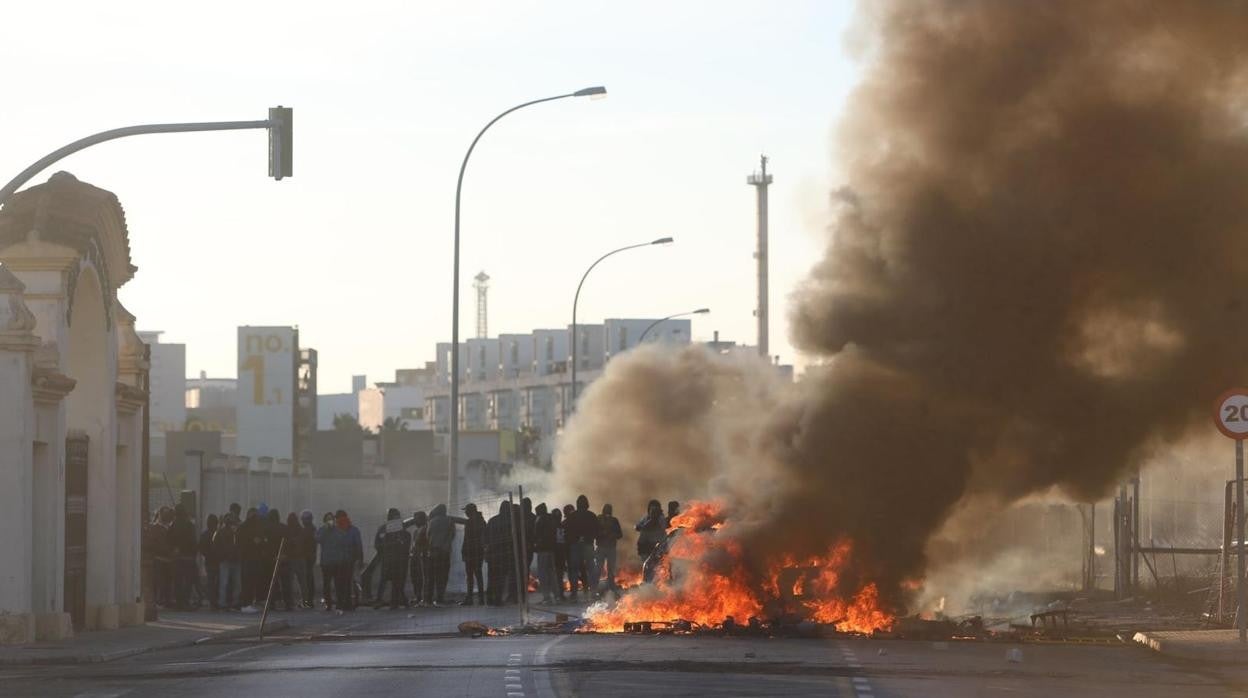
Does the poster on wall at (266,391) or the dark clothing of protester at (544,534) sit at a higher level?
the poster on wall at (266,391)

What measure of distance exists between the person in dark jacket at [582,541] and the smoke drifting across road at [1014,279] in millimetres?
4100

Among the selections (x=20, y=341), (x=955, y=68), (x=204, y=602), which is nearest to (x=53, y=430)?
(x=20, y=341)

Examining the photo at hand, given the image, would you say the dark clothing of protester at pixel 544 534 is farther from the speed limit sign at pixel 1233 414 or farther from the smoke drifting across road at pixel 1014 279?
the speed limit sign at pixel 1233 414

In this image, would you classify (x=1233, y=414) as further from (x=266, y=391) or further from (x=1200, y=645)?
(x=266, y=391)

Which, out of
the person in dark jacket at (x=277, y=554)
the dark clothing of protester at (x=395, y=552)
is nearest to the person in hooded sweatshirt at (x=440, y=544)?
the dark clothing of protester at (x=395, y=552)

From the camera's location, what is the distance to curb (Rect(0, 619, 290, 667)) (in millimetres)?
19391

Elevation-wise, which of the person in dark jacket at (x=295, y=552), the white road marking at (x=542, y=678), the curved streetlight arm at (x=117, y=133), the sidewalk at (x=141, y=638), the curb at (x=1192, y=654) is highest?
the curved streetlight arm at (x=117, y=133)

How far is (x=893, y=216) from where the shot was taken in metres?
24.4

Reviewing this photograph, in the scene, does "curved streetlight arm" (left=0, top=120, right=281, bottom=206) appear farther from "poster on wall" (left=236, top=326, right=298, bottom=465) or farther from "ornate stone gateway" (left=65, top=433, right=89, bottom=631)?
"poster on wall" (left=236, top=326, right=298, bottom=465)

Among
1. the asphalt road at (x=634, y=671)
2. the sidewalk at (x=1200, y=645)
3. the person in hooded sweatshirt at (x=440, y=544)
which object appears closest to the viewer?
the asphalt road at (x=634, y=671)

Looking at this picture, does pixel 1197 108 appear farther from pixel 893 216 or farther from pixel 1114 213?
pixel 893 216

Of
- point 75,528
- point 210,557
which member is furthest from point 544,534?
point 75,528

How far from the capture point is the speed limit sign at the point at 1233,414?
19375mm

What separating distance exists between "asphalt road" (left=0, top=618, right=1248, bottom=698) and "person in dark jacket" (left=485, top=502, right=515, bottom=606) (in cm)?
734
